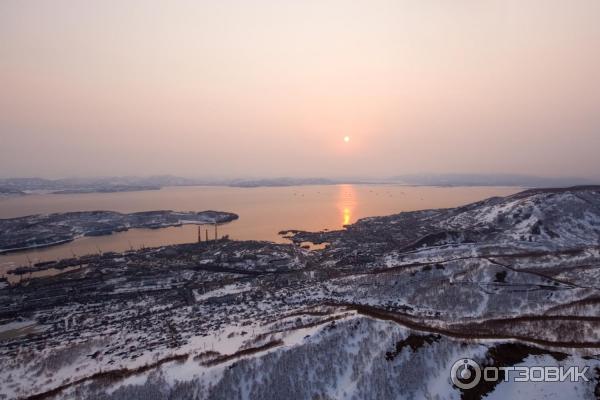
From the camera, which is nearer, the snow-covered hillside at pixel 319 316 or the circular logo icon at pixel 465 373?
the circular logo icon at pixel 465 373

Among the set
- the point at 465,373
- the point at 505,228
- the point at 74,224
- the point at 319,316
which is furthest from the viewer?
the point at 74,224

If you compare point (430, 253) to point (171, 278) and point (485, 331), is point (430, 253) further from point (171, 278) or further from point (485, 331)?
point (171, 278)

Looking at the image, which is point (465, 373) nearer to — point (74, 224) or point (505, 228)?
point (505, 228)

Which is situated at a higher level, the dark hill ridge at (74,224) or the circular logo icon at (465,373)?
the circular logo icon at (465,373)

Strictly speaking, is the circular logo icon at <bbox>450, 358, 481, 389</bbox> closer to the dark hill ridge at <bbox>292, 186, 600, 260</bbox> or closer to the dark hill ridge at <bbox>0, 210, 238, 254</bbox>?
the dark hill ridge at <bbox>292, 186, 600, 260</bbox>

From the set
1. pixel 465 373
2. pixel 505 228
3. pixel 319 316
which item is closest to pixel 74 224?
pixel 319 316

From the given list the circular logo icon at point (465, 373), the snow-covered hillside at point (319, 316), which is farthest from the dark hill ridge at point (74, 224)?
the circular logo icon at point (465, 373)

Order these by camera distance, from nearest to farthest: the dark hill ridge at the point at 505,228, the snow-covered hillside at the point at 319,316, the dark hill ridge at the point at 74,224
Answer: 1. the snow-covered hillside at the point at 319,316
2. the dark hill ridge at the point at 505,228
3. the dark hill ridge at the point at 74,224

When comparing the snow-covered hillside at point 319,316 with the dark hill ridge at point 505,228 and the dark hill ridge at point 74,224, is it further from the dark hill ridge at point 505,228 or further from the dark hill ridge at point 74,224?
the dark hill ridge at point 74,224
